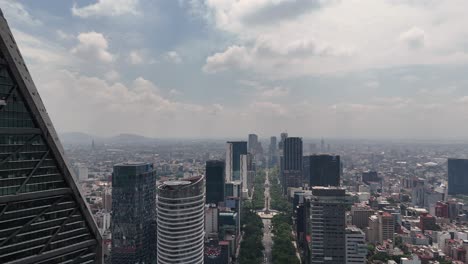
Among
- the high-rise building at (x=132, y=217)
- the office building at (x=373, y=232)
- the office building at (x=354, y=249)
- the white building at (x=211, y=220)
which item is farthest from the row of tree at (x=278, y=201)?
the high-rise building at (x=132, y=217)

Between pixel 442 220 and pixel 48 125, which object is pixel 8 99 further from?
pixel 442 220

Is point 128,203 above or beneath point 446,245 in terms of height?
above

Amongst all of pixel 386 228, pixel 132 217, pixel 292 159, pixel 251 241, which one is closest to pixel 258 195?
pixel 292 159

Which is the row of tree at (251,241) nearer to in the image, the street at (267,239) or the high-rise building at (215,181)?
the street at (267,239)

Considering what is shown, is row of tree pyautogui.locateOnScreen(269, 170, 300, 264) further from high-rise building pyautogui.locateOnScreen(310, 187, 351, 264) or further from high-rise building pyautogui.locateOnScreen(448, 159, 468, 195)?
high-rise building pyautogui.locateOnScreen(448, 159, 468, 195)

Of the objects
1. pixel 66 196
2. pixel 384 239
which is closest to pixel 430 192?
pixel 384 239

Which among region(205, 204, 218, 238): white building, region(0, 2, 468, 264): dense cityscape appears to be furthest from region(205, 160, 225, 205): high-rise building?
region(205, 204, 218, 238): white building
